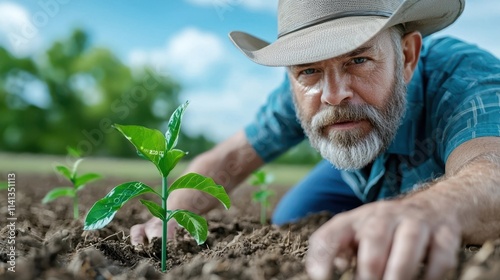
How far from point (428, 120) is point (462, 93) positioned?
361 mm

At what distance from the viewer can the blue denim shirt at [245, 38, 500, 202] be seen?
7.58 feet

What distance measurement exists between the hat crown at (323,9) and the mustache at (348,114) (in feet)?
1.30

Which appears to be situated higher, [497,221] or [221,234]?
[497,221]

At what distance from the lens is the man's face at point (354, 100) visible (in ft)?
7.54

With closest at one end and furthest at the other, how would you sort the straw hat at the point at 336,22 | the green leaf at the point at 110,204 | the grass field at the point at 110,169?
the green leaf at the point at 110,204 < the straw hat at the point at 336,22 < the grass field at the point at 110,169

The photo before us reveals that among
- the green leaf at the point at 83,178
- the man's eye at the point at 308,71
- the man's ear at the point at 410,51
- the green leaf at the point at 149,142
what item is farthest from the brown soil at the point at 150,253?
the man's ear at the point at 410,51

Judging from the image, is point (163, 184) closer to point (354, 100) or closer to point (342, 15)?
point (354, 100)

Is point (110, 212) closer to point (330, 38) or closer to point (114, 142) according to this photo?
point (330, 38)

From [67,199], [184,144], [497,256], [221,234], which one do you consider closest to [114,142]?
[184,144]

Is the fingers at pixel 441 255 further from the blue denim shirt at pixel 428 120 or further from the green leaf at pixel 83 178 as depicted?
the green leaf at pixel 83 178

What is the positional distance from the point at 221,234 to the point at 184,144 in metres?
15.3

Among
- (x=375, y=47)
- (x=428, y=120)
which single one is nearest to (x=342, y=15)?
(x=375, y=47)

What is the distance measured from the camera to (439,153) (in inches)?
104

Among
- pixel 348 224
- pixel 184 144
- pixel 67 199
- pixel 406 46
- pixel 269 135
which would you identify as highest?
pixel 406 46
